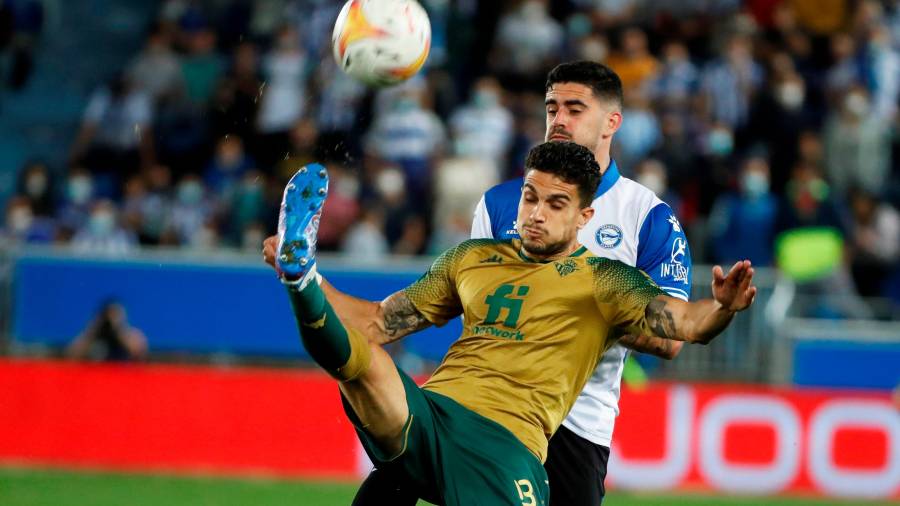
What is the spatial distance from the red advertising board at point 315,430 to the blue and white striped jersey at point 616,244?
686 cm

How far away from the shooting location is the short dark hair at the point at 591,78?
640cm

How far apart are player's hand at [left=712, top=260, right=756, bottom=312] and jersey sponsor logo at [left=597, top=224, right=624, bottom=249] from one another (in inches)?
44.1

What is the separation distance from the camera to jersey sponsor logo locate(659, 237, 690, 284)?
6113 millimetres

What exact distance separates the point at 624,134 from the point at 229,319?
4423mm

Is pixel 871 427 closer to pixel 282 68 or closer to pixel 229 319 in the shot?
pixel 229 319

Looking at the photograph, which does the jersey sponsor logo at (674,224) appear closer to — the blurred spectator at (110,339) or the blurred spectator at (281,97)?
the blurred spectator at (110,339)

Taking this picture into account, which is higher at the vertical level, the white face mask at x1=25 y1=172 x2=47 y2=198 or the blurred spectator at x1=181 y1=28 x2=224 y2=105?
the blurred spectator at x1=181 y1=28 x2=224 y2=105

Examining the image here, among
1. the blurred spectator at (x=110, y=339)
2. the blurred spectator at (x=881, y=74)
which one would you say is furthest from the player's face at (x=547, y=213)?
the blurred spectator at (x=881, y=74)

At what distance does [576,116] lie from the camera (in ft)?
20.8

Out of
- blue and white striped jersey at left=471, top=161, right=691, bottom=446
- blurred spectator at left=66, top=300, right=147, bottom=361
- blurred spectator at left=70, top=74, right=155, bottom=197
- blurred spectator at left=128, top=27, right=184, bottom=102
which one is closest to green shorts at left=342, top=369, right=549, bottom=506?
blue and white striped jersey at left=471, top=161, right=691, bottom=446

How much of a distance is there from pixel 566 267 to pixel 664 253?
0.63 m

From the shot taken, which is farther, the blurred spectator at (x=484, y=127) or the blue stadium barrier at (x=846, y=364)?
the blurred spectator at (x=484, y=127)

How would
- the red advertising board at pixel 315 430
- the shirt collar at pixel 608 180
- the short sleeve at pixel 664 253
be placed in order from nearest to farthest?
the short sleeve at pixel 664 253 < the shirt collar at pixel 608 180 < the red advertising board at pixel 315 430

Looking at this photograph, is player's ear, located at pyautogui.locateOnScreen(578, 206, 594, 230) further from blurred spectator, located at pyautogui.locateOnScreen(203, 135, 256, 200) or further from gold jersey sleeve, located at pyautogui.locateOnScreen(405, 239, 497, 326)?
blurred spectator, located at pyautogui.locateOnScreen(203, 135, 256, 200)
